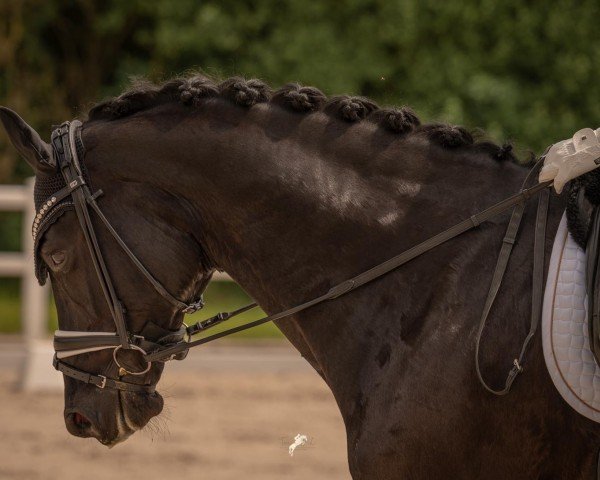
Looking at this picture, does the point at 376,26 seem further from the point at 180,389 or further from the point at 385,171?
the point at 385,171

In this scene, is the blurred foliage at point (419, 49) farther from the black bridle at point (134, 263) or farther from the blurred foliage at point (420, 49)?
the black bridle at point (134, 263)

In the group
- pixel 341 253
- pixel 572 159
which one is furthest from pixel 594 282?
pixel 341 253

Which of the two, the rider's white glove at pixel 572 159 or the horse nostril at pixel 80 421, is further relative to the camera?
the horse nostril at pixel 80 421

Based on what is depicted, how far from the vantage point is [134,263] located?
9.60 feet

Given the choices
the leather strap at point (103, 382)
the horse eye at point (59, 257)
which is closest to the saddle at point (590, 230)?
the leather strap at point (103, 382)

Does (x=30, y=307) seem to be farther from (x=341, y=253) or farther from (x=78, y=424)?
(x=341, y=253)

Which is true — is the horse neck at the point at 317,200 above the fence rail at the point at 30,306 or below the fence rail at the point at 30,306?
above

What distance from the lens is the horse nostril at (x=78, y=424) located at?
307 cm

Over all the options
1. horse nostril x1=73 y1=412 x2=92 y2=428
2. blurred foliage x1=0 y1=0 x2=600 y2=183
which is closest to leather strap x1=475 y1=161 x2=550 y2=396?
horse nostril x1=73 y1=412 x2=92 y2=428

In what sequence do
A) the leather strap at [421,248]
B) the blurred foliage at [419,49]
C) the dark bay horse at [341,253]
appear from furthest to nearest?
the blurred foliage at [419,49] → the leather strap at [421,248] → the dark bay horse at [341,253]

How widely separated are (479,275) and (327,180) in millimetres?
542

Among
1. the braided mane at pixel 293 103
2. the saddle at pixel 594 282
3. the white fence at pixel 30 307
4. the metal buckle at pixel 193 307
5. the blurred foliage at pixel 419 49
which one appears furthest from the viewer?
the blurred foliage at pixel 419 49

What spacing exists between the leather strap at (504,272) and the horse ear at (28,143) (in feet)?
4.62

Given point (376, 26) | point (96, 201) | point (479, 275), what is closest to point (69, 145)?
point (96, 201)
